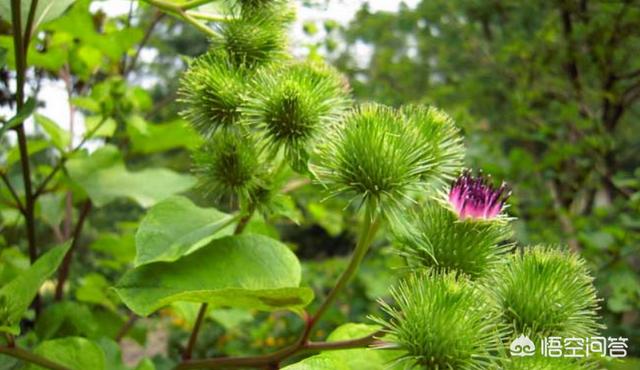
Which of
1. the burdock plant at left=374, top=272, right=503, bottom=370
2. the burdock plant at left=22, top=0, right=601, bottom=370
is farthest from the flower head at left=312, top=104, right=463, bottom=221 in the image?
the burdock plant at left=374, top=272, right=503, bottom=370

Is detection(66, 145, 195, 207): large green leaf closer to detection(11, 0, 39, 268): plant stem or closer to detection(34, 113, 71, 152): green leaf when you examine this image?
detection(34, 113, 71, 152): green leaf

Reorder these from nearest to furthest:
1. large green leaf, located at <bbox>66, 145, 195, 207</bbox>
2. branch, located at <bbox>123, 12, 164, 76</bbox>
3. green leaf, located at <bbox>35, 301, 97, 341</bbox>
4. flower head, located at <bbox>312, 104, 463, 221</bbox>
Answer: flower head, located at <bbox>312, 104, 463, 221</bbox> < green leaf, located at <bbox>35, 301, 97, 341</bbox> < large green leaf, located at <bbox>66, 145, 195, 207</bbox> < branch, located at <bbox>123, 12, 164, 76</bbox>

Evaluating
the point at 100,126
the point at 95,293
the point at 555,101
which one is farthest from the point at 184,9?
the point at 555,101

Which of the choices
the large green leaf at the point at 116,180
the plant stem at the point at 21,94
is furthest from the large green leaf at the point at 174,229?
the large green leaf at the point at 116,180

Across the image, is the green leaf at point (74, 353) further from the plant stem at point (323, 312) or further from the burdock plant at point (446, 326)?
the burdock plant at point (446, 326)

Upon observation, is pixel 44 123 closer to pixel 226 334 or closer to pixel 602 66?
pixel 602 66

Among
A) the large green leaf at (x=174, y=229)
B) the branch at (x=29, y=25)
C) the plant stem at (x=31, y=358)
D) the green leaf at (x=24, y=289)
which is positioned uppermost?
the branch at (x=29, y=25)
